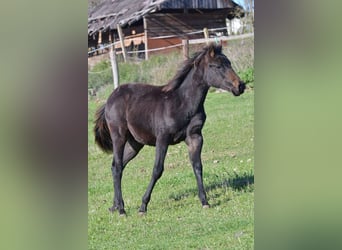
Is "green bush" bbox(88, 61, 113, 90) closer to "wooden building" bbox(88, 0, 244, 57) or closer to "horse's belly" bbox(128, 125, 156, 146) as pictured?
"wooden building" bbox(88, 0, 244, 57)

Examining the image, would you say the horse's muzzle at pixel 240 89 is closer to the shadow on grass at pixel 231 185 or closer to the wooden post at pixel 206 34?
the wooden post at pixel 206 34

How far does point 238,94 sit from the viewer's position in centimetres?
495

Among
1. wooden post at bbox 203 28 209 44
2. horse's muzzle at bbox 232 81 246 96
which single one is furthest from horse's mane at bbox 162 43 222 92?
horse's muzzle at bbox 232 81 246 96

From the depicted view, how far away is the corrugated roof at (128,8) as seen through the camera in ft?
16.4

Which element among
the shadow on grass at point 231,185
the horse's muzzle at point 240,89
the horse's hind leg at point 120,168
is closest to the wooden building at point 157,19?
the horse's muzzle at point 240,89

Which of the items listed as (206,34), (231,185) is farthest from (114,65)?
(231,185)

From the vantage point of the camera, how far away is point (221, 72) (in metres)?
4.97

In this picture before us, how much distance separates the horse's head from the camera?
4934 millimetres

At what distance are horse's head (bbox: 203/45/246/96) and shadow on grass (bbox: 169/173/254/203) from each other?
2.37 ft

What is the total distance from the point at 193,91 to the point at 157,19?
2.25 ft

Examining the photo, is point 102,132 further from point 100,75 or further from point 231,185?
point 231,185
